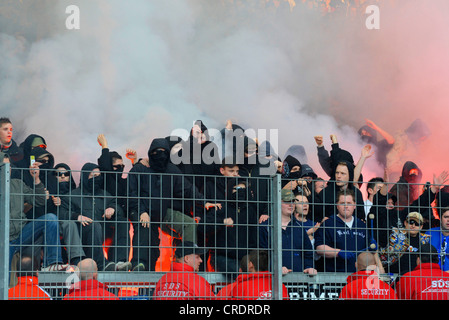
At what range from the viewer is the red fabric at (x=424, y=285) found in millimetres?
7582

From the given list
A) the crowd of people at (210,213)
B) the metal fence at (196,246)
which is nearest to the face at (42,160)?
the crowd of people at (210,213)

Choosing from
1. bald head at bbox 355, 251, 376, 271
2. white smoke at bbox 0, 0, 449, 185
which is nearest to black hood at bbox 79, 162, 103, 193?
white smoke at bbox 0, 0, 449, 185

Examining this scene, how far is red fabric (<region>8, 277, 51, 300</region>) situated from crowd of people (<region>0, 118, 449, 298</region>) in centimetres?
18

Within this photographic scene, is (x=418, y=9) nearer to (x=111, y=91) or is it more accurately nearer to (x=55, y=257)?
(x=111, y=91)

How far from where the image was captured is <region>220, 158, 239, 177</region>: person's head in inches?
383

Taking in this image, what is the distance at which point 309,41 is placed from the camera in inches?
465

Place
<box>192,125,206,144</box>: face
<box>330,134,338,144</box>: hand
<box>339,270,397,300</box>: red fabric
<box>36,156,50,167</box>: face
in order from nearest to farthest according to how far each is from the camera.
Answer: <box>339,270,397,300</box>: red fabric
<box>36,156,50,167</box>: face
<box>192,125,206,144</box>: face
<box>330,134,338,144</box>: hand

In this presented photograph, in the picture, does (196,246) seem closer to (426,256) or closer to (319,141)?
(426,256)

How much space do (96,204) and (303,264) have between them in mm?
1960

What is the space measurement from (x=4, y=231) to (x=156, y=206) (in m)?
2.06

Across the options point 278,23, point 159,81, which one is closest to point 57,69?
point 159,81

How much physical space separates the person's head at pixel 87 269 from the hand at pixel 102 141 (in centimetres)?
374

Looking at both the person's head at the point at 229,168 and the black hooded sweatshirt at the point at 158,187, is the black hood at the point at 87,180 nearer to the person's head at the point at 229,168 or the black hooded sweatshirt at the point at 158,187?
the black hooded sweatshirt at the point at 158,187

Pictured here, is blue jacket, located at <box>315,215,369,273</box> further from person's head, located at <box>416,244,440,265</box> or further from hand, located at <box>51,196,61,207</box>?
hand, located at <box>51,196,61,207</box>
